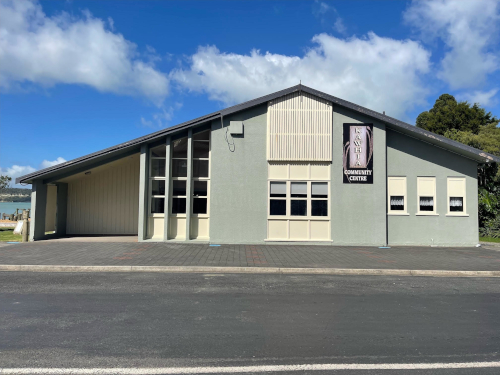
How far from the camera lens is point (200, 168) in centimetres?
1530

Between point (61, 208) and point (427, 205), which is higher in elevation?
point (427, 205)

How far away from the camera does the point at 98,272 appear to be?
926 centimetres

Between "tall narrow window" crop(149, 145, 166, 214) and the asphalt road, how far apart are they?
6590mm

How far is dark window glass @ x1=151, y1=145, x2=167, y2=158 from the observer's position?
15.1 m

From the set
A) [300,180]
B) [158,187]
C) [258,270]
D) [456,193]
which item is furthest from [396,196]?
[158,187]

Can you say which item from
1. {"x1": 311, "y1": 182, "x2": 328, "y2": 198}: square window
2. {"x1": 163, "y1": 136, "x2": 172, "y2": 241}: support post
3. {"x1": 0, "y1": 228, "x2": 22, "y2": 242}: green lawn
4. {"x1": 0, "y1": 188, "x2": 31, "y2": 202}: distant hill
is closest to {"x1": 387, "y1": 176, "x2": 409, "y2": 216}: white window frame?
{"x1": 311, "y1": 182, "x2": 328, "y2": 198}: square window

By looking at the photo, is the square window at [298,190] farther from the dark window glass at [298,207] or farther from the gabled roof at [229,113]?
the gabled roof at [229,113]

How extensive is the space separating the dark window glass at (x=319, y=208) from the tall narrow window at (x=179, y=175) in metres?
5.36

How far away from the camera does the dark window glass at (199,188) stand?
15.2 metres

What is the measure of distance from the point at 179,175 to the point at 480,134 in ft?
73.6

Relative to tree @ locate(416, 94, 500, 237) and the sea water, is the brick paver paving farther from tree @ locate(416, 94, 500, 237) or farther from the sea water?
the sea water

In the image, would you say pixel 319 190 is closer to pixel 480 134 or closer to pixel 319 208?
pixel 319 208

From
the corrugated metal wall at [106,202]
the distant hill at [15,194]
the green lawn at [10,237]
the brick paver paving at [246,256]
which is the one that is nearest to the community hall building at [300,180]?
the brick paver paving at [246,256]

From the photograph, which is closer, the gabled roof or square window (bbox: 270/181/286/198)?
the gabled roof
